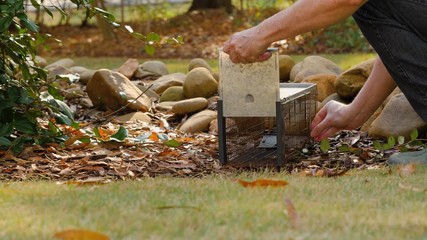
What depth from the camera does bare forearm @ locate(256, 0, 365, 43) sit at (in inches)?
156

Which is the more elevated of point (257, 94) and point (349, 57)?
point (257, 94)

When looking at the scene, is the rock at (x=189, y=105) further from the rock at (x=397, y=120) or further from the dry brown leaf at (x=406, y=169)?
the dry brown leaf at (x=406, y=169)

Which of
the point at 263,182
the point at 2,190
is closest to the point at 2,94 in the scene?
the point at 2,190

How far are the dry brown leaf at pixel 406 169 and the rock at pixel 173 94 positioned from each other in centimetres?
307

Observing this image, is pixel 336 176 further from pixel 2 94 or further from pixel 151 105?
pixel 151 105

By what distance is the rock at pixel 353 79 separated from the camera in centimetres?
569

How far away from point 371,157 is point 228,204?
197 cm

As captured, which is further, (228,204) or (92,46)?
(92,46)

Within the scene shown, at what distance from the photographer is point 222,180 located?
372cm

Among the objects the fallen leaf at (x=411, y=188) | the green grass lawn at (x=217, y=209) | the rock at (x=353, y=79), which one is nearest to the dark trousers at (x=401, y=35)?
the green grass lawn at (x=217, y=209)

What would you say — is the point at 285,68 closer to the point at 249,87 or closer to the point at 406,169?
Answer: the point at 249,87

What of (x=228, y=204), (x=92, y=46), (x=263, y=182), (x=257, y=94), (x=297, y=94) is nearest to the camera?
(x=228, y=204)

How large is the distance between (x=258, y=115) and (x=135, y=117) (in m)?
2.02

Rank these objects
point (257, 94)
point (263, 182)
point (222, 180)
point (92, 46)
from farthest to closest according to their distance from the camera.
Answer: point (92, 46), point (257, 94), point (222, 180), point (263, 182)
